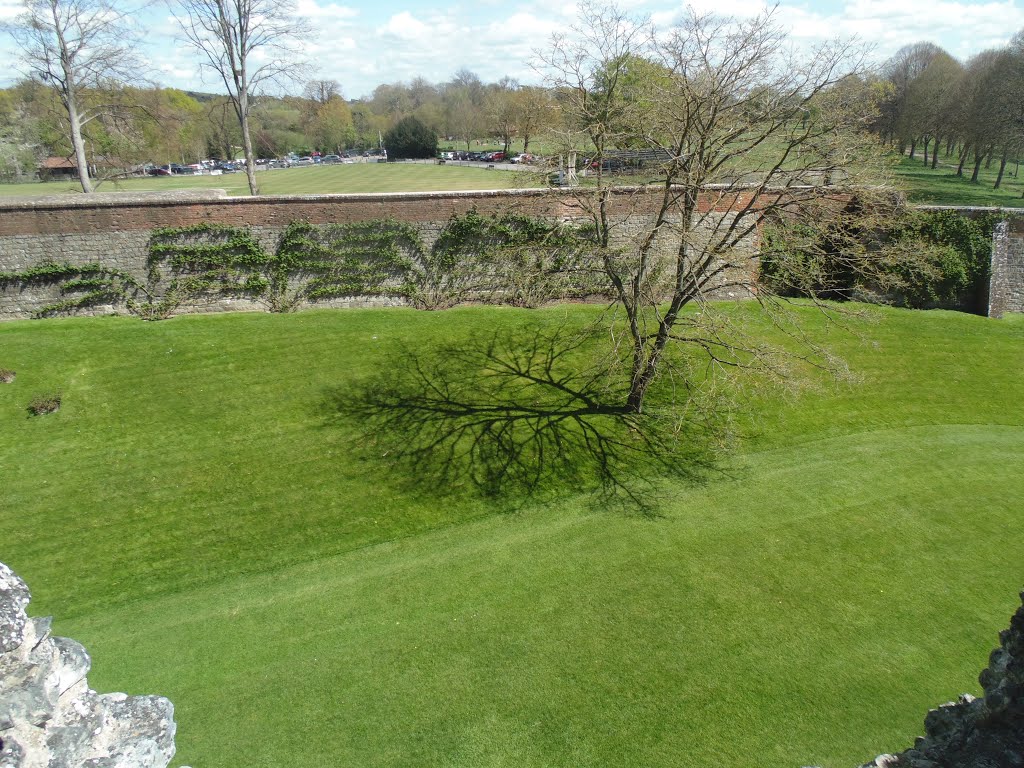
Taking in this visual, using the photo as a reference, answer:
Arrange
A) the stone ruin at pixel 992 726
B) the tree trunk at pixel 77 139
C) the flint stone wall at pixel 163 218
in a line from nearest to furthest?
1. the stone ruin at pixel 992 726
2. the flint stone wall at pixel 163 218
3. the tree trunk at pixel 77 139

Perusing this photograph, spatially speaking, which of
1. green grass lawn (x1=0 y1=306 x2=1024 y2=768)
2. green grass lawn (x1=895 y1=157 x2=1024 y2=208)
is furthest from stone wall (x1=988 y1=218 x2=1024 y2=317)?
green grass lawn (x1=0 y1=306 x2=1024 y2=768)

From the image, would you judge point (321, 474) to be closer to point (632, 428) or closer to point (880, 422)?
point (632, 428)

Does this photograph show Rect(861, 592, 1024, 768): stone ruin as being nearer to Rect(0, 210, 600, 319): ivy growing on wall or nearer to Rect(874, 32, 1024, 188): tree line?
Rect(0, 210, 600, 319): ivy growing on wall

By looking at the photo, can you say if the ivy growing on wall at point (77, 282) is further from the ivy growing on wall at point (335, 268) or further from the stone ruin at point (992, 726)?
the stone ruin at point (992, 726)

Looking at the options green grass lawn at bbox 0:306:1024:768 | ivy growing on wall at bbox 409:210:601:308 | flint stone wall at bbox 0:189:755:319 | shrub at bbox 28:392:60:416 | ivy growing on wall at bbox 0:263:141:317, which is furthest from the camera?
ivy growing on wall at bbox 409:210:601:308

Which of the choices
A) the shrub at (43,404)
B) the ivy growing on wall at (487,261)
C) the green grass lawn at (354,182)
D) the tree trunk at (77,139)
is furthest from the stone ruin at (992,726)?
the green grass lawn at (354,182)

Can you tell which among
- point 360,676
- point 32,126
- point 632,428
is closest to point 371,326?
point 632,428
